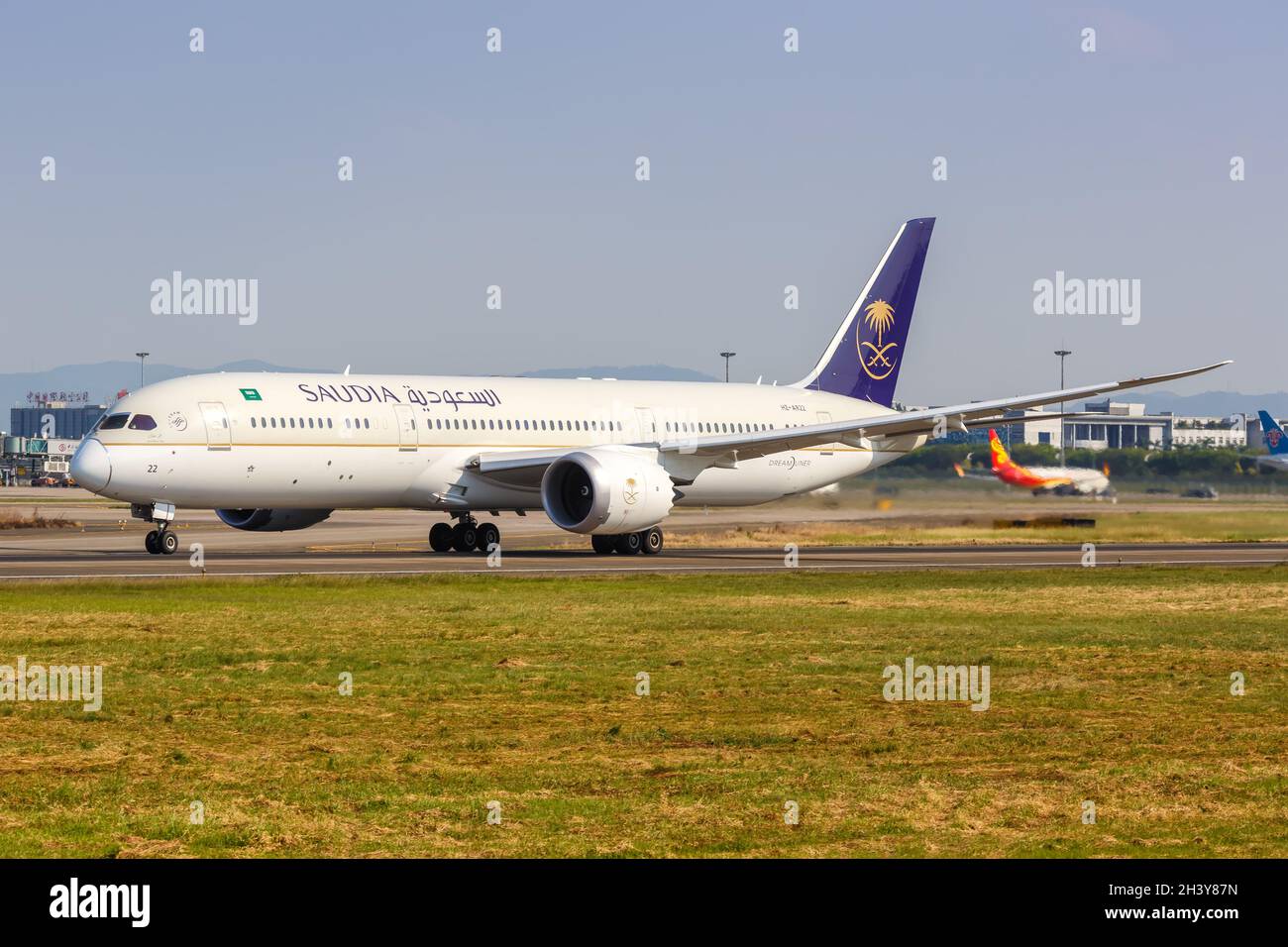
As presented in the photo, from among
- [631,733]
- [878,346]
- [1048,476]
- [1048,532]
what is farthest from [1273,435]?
[631,733]

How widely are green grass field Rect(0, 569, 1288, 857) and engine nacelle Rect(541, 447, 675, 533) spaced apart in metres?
11.6

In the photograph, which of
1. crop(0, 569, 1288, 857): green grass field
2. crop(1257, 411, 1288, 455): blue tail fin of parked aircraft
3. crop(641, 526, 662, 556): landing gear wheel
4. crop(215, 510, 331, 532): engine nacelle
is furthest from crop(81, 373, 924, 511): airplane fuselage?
crop(1257, 411, 1288, 455): blue tail fin of parked aircraft

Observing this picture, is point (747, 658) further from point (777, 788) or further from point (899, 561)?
point (899, 561)

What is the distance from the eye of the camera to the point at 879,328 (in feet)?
174

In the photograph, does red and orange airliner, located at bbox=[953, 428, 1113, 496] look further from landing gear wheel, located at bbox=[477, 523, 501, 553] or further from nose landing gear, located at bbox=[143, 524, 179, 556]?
nose landing gear, located at bbox=[143, 524, 179, 556]

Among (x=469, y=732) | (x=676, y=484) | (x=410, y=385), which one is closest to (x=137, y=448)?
(x=410, y=385)

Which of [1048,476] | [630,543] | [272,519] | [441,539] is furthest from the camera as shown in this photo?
[1048,476]

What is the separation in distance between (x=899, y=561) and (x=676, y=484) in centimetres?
666

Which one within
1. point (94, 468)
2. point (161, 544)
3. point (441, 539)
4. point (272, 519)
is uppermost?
point (94, 468)

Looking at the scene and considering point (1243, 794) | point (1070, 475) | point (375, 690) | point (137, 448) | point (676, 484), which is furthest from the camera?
point (1070, 475)

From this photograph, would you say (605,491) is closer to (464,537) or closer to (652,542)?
(652,542)

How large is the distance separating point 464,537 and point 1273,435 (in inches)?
2390
